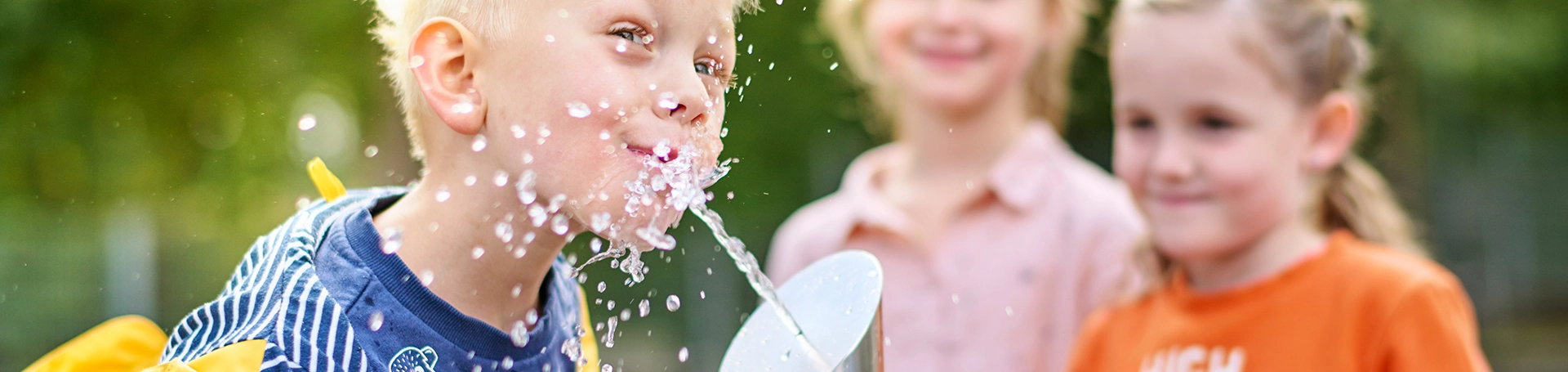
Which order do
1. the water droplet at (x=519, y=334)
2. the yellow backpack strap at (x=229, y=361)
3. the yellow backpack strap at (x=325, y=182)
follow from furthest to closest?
the yellow backpack strap at (x=325, y=182), the water droplet at (x=519, y=334), the yellow backpack strap at (x=229, y=361)

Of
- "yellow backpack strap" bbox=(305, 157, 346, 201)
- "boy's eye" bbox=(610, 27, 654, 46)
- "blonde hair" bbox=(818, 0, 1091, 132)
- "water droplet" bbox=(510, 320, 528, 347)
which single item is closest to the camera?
"boy's eye" bbox=(610, 27, 654, 46)

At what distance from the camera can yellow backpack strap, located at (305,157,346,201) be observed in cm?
A: 123

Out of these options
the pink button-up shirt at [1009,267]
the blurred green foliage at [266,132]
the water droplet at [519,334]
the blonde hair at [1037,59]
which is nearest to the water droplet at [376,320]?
the water droplet at [519,334]

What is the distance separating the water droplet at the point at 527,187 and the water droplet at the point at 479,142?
41 mm

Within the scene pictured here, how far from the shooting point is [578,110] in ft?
3.03

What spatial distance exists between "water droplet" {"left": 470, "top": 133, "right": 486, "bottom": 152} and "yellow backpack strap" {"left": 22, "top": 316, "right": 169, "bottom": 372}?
39cm

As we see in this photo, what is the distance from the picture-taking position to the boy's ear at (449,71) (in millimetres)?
964

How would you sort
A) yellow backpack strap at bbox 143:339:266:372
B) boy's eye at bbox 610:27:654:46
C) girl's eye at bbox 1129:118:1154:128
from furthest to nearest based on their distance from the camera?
girl's eye at bbox 1129:118:1154:128, boy's eye at bbox 610:27:654:46, yellow backpack strap at bbox 143:339:266:372

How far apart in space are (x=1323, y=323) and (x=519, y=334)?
34.9 inches

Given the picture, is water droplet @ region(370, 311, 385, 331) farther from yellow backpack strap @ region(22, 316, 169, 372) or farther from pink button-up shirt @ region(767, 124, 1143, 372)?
pink button-up shirt @ region(767, 124, 1143, 372)

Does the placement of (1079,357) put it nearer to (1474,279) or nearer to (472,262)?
(472,262)

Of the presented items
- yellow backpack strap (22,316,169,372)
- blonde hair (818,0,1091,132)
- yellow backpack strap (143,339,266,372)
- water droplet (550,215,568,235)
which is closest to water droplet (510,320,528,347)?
water droplet (550,215,568,235)

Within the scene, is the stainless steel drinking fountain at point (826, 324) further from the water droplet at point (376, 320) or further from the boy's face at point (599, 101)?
the water droplet at point (376, 320)

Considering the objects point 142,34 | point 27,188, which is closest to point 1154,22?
point 142,34
